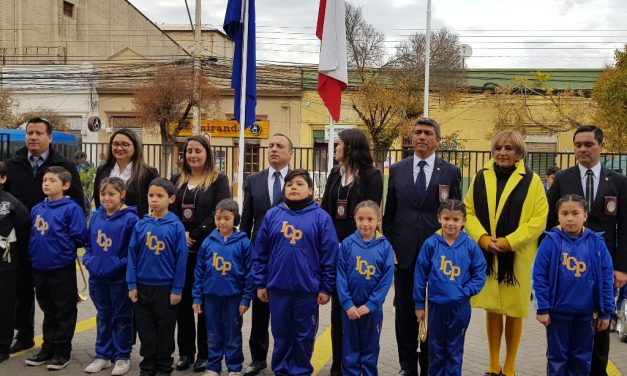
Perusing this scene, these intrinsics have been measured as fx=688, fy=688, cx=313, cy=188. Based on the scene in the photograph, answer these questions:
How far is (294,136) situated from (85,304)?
24.0 meters

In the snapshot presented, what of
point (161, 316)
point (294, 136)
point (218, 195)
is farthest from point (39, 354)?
point (294, 136)

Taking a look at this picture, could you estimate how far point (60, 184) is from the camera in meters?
6.13

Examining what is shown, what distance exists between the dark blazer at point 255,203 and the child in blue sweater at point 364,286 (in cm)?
97

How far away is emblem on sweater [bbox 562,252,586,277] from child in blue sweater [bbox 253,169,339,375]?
1747 mm

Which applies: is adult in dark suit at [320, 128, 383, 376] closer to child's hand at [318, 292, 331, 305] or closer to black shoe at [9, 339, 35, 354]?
child's hand at [318, 292, 331, 305]

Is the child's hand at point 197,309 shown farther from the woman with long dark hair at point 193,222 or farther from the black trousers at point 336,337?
the black trousers at point 336,337

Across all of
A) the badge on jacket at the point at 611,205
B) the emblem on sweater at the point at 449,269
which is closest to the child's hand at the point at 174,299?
the emblem on sweater at the point at 449,269

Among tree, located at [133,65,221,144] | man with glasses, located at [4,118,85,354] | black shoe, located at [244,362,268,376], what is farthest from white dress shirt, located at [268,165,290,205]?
tree, located at [133,65,221,144]

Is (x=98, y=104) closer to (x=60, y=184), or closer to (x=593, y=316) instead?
(x=60, y=184)

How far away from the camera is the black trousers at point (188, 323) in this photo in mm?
6105

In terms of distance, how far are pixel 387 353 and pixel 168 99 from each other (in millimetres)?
23250

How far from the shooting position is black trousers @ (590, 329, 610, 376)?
545cm

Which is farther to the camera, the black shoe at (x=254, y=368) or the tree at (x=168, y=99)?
the tree at (x=168, y=99)

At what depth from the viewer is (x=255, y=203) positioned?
20.2 feet
